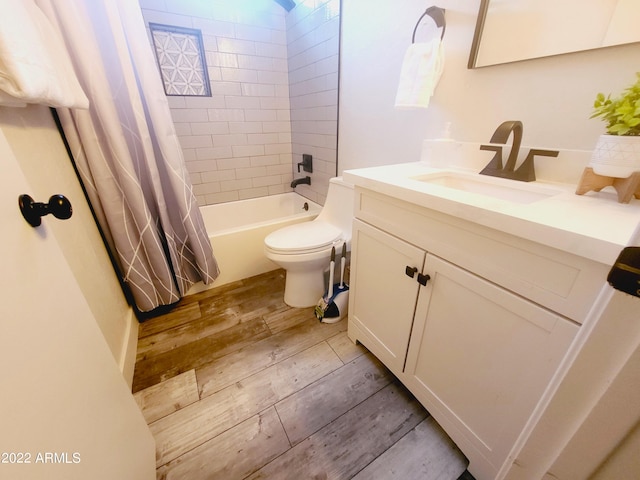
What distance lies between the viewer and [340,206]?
1.56 metres

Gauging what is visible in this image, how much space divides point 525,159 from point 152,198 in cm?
167

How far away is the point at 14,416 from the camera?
33 cm

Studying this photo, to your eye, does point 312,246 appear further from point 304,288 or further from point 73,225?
point 73,225

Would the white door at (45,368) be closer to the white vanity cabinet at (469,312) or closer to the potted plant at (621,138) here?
the white vanity cabinet at (469,312)

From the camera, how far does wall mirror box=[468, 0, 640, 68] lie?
2.13 ft

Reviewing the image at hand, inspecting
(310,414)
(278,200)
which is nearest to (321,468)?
(310,414)

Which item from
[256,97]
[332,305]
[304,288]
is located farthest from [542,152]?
[256,97]

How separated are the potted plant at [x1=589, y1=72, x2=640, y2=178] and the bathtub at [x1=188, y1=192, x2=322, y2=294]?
1.58 m

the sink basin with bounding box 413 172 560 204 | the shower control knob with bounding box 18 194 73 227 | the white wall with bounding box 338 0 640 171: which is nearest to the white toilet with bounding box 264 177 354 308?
the white wall with bounding box 338 0 640 171

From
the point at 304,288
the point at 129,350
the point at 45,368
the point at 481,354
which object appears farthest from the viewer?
the point at 304,288

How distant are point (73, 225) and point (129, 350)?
0.62 m

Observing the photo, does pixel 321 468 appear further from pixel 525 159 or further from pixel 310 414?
pixel 525 159

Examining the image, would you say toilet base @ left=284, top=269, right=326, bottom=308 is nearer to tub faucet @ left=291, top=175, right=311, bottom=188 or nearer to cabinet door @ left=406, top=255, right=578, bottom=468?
cabinet door @ left=406, top=255, right=578, bottom=468

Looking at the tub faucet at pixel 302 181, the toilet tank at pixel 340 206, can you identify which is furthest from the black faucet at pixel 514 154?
the tub faucet at pixel 302 181
